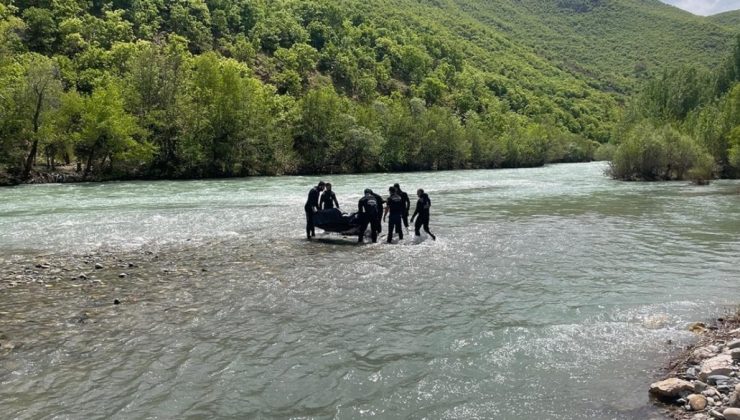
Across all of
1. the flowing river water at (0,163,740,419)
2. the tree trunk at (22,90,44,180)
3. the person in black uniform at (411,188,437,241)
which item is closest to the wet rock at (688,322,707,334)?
the flowing river water at (0,163,740,419)

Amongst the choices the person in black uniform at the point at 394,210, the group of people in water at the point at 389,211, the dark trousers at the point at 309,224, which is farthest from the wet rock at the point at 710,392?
the dark trousers at the point at 309,224

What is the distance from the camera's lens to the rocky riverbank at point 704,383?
261 inches

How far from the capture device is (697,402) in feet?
22.4

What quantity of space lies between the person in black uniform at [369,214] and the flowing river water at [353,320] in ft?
2.37

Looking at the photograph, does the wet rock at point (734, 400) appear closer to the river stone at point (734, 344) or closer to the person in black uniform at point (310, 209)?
the river stone at point (734, 344)

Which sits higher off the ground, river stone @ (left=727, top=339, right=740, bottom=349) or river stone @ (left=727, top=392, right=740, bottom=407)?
river stone @ (left=727, top=339, right=740, bottom=349)

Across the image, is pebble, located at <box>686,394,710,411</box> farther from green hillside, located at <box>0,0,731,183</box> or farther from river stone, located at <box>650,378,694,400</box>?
green hillside, located at <box>0,0,731,183</box>

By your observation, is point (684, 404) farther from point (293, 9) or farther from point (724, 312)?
point (293, 9)

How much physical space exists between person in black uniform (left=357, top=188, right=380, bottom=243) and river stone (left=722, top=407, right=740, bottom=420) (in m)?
15.0

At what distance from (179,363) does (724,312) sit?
11425 millimetres

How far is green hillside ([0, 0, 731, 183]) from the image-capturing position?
53438 mm

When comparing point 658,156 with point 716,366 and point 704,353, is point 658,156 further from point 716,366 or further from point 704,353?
point 716,366

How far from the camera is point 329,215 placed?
853 inches

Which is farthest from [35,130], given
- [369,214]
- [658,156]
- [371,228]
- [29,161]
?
[658,156]
